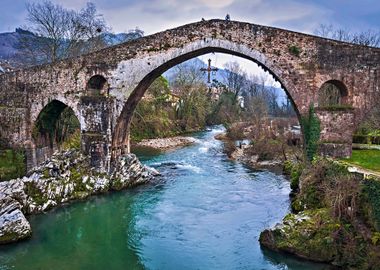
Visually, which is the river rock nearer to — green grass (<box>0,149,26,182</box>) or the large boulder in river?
the large boulder in river

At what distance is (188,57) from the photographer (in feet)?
53.9

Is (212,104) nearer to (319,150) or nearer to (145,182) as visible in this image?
(145,182)

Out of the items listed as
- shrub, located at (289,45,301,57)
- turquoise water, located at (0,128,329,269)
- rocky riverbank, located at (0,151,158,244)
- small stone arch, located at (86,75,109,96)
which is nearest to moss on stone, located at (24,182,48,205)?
rocky riverbank, located at (0,151,158,244)

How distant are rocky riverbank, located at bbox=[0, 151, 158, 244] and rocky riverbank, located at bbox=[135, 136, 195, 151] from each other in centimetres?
943

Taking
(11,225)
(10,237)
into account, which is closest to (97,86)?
(11,225)

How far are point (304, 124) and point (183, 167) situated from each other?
25.1 feet

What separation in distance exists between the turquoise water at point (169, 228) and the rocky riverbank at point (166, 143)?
930cm

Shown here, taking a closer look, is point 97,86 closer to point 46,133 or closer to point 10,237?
point 46,133

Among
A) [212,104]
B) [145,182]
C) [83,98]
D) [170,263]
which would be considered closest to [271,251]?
[170,263]

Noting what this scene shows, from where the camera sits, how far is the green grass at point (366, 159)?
1159cm

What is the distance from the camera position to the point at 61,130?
790 inches

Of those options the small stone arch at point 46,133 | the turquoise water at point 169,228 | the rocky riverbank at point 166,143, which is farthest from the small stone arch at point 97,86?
the rocky riverbank at point 166,143

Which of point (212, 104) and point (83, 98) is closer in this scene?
point (83, 98)

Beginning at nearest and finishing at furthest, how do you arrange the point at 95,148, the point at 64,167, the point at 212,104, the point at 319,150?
the point at 319,150 → the point at 64,167 → the point at 95,148 → the point at 212,104
